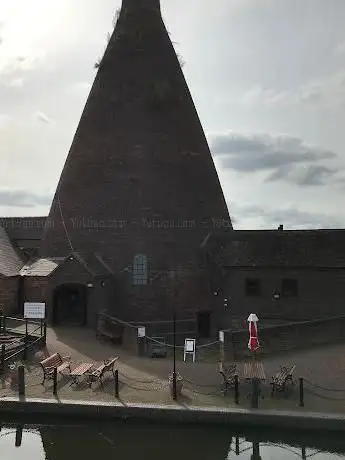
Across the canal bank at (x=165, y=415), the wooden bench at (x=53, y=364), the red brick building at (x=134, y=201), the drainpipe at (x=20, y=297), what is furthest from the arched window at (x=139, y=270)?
the canal bank at (x=165, y=415)

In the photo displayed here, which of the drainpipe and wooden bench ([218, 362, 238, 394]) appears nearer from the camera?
wooden bench ([218, 362, 238, 394])

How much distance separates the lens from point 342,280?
2405cm

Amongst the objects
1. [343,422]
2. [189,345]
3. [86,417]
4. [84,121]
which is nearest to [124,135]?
[84,121]

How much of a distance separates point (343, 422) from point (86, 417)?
6852 mm

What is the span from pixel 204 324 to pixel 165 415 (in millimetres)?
12640

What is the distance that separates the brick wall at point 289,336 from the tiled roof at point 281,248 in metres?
3.38

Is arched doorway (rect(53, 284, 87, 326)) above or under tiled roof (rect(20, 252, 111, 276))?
under

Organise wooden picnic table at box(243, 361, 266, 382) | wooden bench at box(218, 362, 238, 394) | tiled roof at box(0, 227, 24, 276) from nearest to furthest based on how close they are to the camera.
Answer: wooden picnic table at box(243, 361, 266, 382)
wooden bench at box(218, 362, 238, 394)
tiled roof at box(0, 227, 24, 276)

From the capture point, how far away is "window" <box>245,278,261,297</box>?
25.3 m

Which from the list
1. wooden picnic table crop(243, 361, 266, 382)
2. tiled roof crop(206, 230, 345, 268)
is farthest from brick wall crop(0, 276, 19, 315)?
wooden picnic table crop(243, 361, 266, 382)

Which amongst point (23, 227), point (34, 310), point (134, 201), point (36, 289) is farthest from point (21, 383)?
point (23, 227)

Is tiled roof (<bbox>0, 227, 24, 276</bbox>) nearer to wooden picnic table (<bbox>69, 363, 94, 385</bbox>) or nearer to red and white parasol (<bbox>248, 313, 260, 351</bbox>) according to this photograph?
wooden picnic table (<bbox>69, 363, 94, 385</bbox>)

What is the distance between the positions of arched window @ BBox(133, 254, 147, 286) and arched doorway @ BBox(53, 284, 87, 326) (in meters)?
2.67

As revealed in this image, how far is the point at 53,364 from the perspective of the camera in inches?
695
